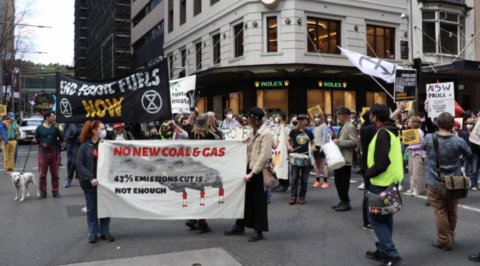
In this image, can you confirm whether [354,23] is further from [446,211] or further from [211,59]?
[446,211]

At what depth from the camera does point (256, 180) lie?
612 cm

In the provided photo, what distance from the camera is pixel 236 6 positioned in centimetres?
2444

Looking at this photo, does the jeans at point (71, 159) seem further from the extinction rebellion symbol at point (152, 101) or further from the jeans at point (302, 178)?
the jeans at point (302, 178)

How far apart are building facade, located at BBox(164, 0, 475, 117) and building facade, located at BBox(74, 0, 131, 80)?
26510 millimetres

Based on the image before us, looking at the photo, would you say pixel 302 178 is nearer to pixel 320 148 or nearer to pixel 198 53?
pixel 320 148

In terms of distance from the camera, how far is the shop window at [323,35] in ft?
77.9

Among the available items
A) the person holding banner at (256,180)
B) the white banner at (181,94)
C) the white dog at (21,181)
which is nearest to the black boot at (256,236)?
the person holding banner at (256,180)

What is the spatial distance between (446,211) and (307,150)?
3.63m

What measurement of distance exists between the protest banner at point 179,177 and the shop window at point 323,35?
18655 millimetres

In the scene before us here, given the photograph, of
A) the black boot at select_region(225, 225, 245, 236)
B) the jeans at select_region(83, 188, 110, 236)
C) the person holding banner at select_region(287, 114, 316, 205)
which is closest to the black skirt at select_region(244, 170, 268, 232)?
the black boot at select_region(225, 225, 245, 236)

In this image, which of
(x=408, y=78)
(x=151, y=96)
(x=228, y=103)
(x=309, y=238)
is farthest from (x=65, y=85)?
(x=228, y=103)

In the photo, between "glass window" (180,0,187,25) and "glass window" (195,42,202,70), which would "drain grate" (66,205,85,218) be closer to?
"glass window" (195,42,202,70)

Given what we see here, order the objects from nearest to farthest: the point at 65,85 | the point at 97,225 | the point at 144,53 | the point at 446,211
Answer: the point at 446,211 < the point at 97,225 < the point at 65,85 < the point at 144,53

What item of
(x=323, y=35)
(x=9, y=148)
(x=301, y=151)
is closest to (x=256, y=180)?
(x=301, y=151)
